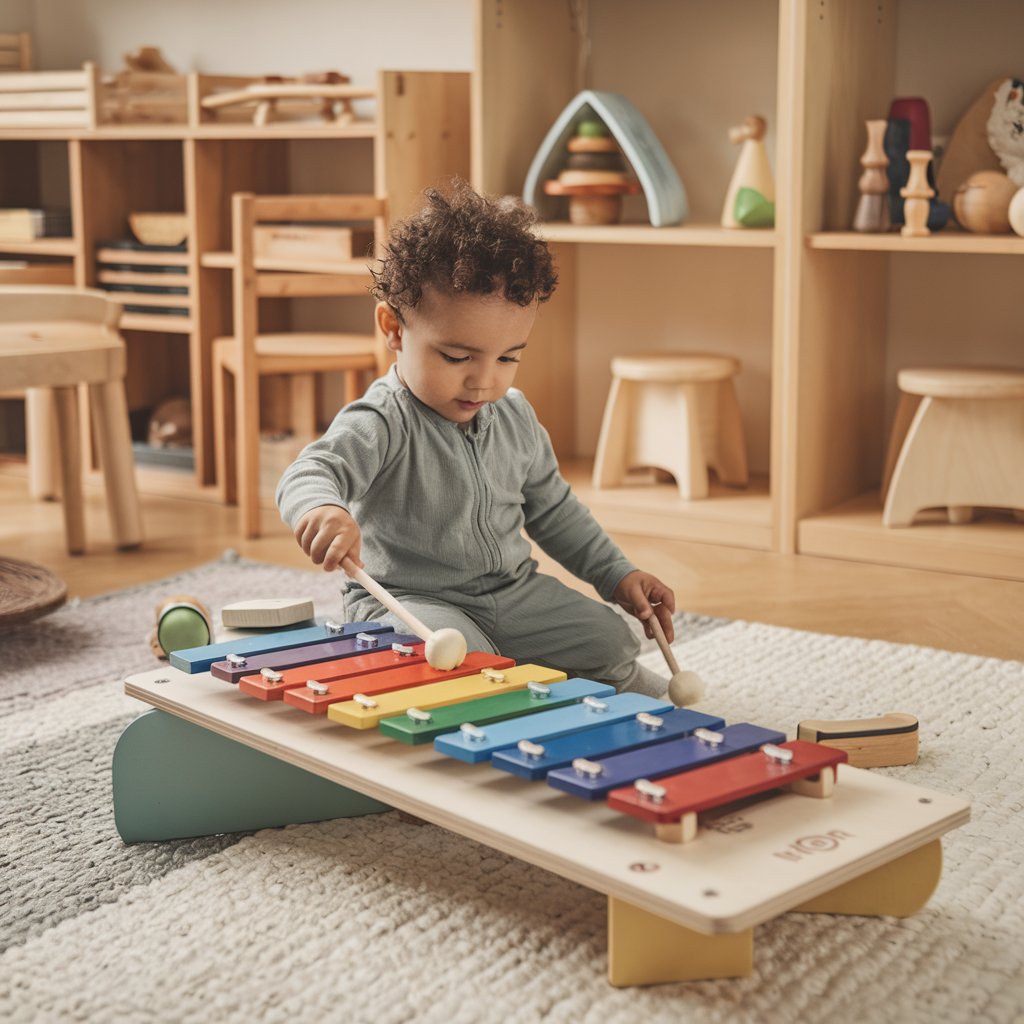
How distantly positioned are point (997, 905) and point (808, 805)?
0.20 m

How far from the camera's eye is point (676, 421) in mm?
2438

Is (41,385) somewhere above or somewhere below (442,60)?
below

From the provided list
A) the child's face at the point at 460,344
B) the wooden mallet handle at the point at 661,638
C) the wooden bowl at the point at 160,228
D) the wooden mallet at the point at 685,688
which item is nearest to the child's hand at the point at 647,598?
the wooden mallet handle at the point at 661,638

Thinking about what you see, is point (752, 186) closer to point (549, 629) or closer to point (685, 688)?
point (549, 629)

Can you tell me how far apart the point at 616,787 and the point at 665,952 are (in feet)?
0.37

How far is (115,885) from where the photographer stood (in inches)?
43.7

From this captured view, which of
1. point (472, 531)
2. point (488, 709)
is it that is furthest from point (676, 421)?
point (488, 709)

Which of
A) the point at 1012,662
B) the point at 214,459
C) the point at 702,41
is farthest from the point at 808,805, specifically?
the point at 214,459

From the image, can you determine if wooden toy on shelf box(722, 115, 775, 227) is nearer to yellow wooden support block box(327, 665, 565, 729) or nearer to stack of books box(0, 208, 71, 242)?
yellow wooden support block box(327, 665, 565, 729)

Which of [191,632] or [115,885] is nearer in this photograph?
[115,885]

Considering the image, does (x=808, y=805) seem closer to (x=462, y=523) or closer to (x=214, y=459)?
(x=462, y=523)

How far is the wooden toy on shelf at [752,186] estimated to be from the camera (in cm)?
232

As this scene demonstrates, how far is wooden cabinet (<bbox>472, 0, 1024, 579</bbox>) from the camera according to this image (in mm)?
2182

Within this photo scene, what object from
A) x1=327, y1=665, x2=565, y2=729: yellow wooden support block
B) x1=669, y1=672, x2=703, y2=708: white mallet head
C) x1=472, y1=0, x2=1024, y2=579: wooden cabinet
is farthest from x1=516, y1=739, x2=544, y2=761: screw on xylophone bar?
x1=472, y1=0, x2=1024, y2=579: wooden cabinet
